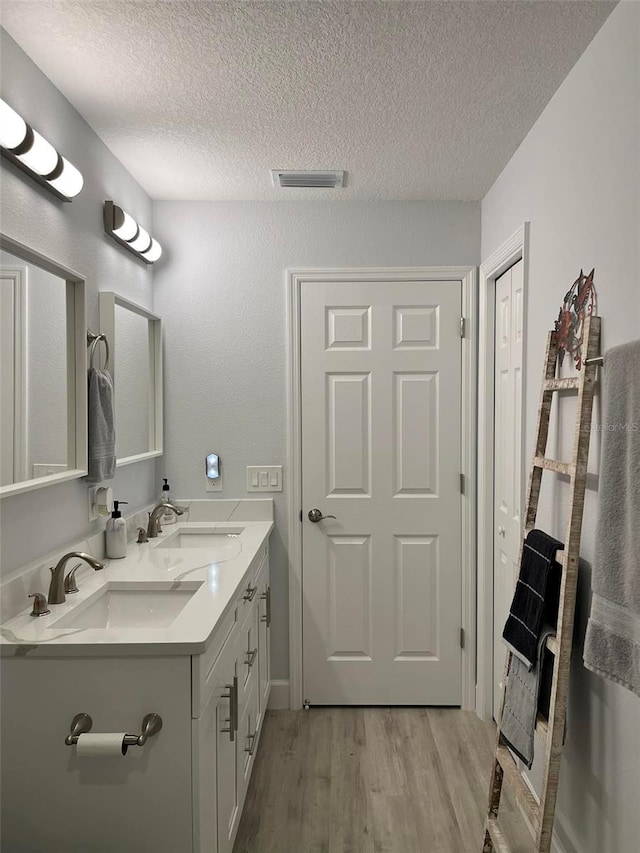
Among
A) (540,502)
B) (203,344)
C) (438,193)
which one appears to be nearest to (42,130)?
(203,344)

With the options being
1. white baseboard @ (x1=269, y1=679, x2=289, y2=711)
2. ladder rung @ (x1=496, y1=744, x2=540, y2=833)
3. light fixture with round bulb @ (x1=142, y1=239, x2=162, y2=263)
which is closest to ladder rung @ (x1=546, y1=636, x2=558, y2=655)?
ladder rung @ (x1=496, y1=744, x2=540, y2=833)

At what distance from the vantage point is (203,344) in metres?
3.15

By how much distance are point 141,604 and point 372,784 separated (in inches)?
49.8

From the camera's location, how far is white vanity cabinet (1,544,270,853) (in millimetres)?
1510

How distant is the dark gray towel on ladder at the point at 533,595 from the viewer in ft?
6.01

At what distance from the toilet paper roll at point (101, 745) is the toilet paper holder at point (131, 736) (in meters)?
0.02

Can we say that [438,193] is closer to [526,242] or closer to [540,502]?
[526,242]

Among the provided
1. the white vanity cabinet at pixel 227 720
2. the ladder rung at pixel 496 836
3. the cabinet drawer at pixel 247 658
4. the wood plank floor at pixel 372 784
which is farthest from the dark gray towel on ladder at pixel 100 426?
the ladder rung at pixel 496 836

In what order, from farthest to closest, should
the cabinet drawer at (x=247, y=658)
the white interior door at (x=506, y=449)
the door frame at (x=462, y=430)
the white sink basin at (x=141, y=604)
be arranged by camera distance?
the door frame at (x=462, y=430), the white interior door at (x=506, y=449), the cabinet drawer at (x=247, y=658), the white sink basin at (x=141, y=604)

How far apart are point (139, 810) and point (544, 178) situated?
2.24 meters

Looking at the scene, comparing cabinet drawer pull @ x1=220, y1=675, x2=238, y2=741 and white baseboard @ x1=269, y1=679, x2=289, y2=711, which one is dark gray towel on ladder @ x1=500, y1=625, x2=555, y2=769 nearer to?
cabinet drawer pull @ x1=220, y1=675, x2=238, y2=741

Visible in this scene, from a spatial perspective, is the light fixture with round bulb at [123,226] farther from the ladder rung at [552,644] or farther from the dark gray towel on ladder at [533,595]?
the ladder rung at [552,644]

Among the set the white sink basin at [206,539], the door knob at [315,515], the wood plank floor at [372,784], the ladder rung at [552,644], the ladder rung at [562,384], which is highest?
the ladder rung at [562,384]

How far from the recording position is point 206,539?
116 inches
